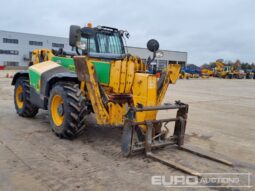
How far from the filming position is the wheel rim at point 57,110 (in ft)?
19.9

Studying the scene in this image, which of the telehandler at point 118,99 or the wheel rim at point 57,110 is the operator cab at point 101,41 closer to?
the telehandler at point 118,99

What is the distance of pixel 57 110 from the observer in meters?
6.22

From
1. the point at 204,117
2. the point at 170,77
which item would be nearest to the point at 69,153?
the point at 170,77

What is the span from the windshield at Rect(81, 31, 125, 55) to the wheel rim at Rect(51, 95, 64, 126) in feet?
4.38

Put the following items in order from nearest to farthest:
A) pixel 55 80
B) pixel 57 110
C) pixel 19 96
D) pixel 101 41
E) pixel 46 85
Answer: pixel 57 110 < pixel 55 80 < pixel 46 85 < pixel 101 41 < pixel 19 96

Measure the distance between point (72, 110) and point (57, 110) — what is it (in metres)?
0.77

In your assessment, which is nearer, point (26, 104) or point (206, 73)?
point (26, 104)

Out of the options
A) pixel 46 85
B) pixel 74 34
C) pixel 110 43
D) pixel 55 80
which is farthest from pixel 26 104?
pixel 74 34

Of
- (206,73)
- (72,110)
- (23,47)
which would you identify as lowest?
(72,110)

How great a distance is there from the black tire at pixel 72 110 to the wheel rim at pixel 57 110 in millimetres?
143

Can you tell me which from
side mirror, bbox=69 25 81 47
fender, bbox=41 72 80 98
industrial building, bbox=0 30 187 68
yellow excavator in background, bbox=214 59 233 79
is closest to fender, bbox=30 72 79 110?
fender, bbox=41 72 80 98

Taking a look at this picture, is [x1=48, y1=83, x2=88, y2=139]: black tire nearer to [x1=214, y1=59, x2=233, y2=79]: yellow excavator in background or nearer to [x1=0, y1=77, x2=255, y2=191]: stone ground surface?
[x1=0, y1=77, x2=255, y2=191]: stone ground surface

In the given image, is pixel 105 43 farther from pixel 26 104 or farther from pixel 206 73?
pixel 206 73

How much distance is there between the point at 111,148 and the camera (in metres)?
5.63
